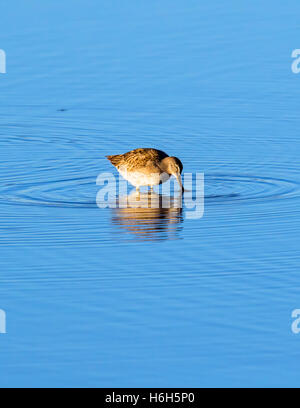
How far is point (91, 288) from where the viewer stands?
1088 cm

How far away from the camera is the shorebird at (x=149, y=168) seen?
50.2 ft

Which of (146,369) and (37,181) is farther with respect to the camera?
(37,181)

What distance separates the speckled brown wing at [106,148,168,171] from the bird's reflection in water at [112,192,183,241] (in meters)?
0.43

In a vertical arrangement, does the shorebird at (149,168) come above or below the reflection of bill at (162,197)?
above

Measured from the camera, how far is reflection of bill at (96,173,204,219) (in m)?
14.2

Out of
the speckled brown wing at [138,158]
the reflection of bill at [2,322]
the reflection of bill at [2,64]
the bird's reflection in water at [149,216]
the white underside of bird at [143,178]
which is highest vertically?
the reflection of bill at [2,64]

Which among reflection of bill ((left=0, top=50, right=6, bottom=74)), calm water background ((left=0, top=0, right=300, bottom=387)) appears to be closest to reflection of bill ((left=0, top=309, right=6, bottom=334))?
calm water background ((left=0, top=0, right=300, bottom=387))

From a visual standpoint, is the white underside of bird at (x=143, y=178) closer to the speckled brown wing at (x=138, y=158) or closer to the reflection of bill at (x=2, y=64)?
the speckled brown wing at (x=138, y=158)

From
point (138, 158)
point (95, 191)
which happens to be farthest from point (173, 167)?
point (95, 191)

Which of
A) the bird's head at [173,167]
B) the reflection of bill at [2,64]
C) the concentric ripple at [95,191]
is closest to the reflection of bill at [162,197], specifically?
the concentric ripple at [95,191]

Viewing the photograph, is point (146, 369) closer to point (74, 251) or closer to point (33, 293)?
point (33, 293)

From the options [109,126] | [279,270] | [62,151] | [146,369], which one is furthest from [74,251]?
[109,126]

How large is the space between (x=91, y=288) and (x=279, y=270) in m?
2.02

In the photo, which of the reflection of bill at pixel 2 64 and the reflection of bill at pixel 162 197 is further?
the reflection of bill at pixel 2 64
